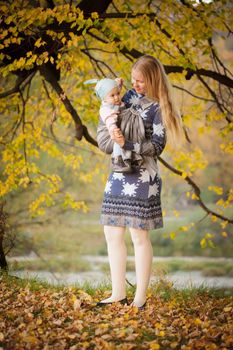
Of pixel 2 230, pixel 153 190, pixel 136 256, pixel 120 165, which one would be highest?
pixel 120 165

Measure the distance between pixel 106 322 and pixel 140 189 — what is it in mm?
860

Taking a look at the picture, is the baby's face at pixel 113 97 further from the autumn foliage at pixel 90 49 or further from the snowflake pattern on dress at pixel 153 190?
the autumn foliage at pixel 90 49

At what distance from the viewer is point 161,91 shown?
4.02 m

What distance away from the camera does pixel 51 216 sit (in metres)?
13.5

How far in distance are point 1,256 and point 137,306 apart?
236 cm

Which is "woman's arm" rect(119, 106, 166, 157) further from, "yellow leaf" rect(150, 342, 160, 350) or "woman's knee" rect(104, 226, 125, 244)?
"yellow leaf" rect(150, 342, 160, 350)

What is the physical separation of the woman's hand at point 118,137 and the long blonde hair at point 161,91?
338mm

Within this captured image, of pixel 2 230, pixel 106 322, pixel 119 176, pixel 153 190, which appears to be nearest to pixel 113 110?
pixel 119 176

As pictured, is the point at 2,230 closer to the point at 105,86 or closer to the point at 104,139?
the point at 104,139

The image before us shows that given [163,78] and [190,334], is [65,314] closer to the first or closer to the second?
[190,334]

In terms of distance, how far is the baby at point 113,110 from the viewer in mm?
3824

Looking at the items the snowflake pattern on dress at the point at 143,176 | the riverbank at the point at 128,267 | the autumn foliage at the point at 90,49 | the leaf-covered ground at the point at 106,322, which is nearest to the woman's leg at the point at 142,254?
the leaf-covered ground at the point at 106,322

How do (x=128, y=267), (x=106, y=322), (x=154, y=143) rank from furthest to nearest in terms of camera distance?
1. (x=128, y=267)
2. (x=154, y=143)
3. (x=106, y=322)

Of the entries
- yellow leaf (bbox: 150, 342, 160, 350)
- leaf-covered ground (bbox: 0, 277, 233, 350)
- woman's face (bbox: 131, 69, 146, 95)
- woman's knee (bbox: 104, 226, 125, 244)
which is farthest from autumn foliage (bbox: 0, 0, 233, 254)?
yellow leaf (bbox: 150, 342, 160, 350)
